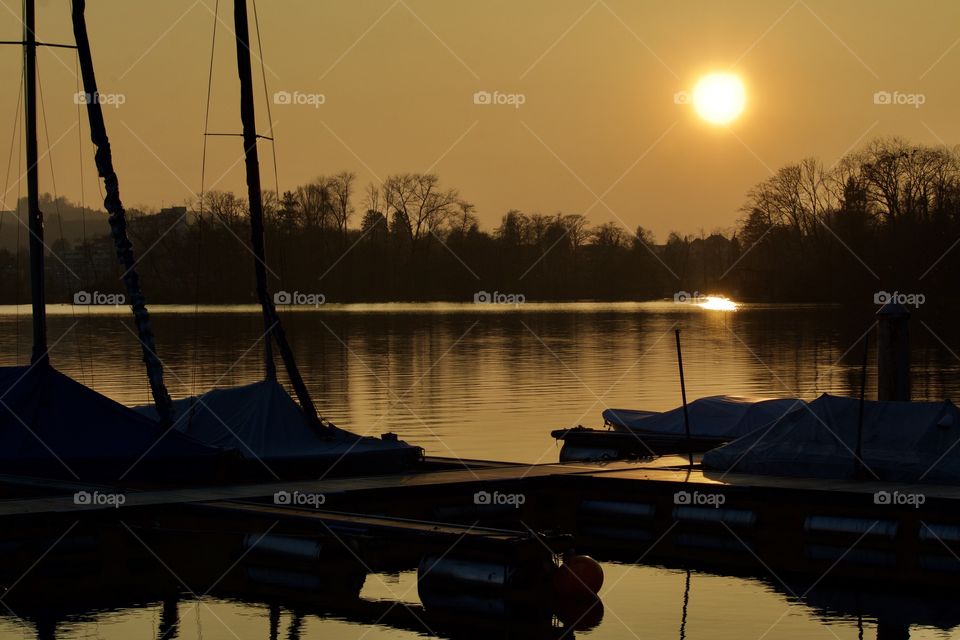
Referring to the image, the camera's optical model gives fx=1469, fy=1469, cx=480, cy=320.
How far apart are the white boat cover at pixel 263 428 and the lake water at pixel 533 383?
5057mm

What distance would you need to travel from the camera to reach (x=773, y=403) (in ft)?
107

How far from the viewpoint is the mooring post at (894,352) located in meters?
28.9

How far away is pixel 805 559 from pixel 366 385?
128ft

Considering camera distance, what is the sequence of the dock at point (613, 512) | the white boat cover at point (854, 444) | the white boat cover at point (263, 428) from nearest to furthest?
1. the dock at point (613, 512)
2. the white boat cover at point (854, 444)
3. the white boat cover at point (263, 428)

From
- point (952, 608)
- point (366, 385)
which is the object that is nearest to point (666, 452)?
point (952, 608)

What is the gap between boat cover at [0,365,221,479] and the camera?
2639cm

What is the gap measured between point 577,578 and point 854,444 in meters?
7.47

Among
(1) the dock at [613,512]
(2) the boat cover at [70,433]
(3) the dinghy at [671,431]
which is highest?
(3) the dinghy at [671,431]

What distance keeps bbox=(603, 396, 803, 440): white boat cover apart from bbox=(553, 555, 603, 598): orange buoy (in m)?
11.9

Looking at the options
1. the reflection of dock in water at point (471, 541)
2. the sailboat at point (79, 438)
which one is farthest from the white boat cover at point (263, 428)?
the reflection of dock in water at point (471, 541)

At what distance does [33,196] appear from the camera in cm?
2958

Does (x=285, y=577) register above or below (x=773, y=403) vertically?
below

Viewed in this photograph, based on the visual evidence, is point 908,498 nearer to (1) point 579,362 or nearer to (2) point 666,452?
(2) point 666,452

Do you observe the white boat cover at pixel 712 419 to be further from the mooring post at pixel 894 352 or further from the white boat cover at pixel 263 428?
the white boat cover at pixel 263 428
